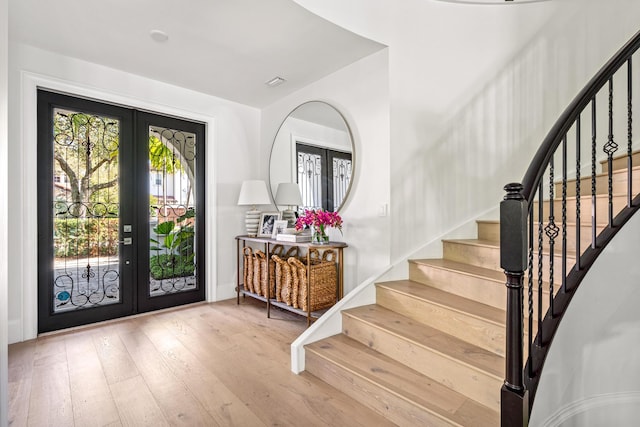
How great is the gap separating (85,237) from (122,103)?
1.42 meters

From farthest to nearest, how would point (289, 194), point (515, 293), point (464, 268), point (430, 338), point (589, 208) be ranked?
point (289, 194)
point (464, 268)
point (589, 208)
point (430, 338)
point (515, 293)

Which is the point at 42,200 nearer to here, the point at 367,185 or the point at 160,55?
the point at 160,55

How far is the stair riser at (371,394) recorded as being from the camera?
1.64 meters

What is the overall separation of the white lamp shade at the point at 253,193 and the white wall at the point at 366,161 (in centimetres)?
100

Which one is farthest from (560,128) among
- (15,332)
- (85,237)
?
(15,332)

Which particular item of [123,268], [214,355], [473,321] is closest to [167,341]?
[214,355]

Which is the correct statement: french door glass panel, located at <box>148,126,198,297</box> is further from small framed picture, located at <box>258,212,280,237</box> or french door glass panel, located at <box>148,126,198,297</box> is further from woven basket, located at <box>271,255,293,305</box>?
woven basket, located at <box>271,255,293,305</box>

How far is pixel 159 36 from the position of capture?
106 inches

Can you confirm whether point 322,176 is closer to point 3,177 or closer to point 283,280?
point 283,280

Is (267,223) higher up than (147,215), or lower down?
lower down

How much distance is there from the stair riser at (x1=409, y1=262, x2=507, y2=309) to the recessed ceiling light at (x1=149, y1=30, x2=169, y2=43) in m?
2.86

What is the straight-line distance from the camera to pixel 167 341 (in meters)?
2.81

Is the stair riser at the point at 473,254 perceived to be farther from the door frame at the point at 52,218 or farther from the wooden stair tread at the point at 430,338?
the door frame at the point at 52,218

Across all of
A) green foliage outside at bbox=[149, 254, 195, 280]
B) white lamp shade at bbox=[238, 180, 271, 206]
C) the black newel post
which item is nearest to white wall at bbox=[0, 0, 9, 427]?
the black newel post
